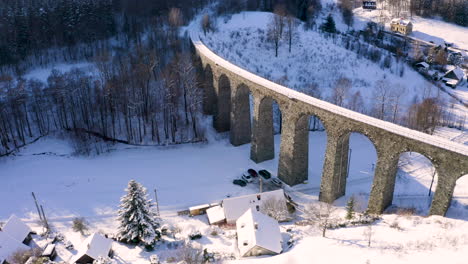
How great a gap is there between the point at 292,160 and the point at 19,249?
27.1 metres

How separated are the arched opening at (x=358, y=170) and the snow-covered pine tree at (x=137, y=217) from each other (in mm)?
19078

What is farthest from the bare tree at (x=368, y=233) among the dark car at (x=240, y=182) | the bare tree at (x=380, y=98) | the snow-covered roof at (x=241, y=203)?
the bare tree at (x=380, y=98)

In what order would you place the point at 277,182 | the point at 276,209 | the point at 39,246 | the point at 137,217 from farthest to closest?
the point at 277,182 < the point at 276,209 < the point at 39,246 < the point at 137,217

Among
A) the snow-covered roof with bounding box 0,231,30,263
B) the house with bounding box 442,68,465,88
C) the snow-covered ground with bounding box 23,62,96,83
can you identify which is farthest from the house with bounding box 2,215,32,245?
the house with bounding box 442,68,465,88

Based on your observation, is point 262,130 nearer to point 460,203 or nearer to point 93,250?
point 460,203

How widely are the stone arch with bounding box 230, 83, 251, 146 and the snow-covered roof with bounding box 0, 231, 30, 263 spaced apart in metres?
27.5

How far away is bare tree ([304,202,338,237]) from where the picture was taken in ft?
107

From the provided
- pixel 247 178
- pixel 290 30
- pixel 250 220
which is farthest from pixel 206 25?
pixel 250 220

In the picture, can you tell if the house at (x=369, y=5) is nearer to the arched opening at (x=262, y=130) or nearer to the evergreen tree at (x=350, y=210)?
the arched opening at (x=262, y=130)

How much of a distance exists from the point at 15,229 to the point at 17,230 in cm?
20

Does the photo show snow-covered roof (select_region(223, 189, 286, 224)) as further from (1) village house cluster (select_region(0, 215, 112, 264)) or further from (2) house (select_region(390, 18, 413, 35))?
(2) house (select_region(390, 18, 413, 35))

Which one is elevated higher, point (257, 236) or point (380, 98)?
point (380, 98)

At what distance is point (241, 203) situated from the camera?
120ft

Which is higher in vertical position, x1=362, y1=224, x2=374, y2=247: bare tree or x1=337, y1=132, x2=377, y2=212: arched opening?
x1=362, y1=224, x2=374, y2=247: bare tree
